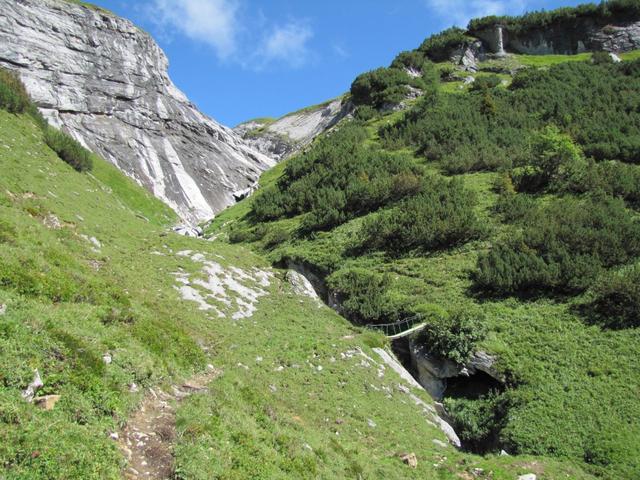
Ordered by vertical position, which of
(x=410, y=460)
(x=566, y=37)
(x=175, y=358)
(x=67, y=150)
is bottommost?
(x=410, y=460)

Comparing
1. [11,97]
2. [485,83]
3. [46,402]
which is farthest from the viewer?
[485,83]

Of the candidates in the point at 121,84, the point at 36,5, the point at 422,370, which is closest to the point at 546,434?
the point at 422,370

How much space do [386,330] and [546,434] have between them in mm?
9435

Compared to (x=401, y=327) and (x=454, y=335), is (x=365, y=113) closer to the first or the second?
(x=401, y=327)

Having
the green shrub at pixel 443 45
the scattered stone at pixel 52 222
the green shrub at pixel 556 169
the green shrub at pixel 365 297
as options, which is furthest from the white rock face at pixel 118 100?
the green shrub at pixel 443 45

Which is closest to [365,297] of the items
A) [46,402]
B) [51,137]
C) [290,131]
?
[46,402]

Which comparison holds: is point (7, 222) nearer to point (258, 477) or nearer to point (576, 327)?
point (258, 477)

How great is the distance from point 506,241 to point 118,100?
54.4 m

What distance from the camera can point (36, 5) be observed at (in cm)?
5797

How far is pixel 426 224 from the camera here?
30844mm

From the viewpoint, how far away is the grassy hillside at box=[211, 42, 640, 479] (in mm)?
17703

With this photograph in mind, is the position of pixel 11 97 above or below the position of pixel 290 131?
below

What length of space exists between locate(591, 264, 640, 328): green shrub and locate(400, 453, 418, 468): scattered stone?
494 inches

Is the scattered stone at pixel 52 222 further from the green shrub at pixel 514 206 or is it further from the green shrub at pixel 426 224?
the green shrub at pixel 514 206
